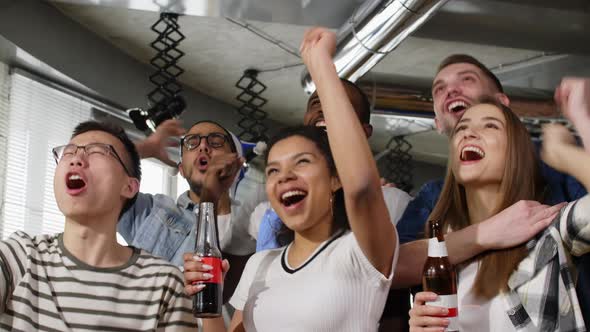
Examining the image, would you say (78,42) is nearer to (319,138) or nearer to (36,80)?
(36,80)

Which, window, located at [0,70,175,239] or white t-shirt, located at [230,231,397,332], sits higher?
window, located at [0,70,175,239]

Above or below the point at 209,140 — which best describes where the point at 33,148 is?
above

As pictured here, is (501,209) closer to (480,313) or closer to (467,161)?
(467,161)

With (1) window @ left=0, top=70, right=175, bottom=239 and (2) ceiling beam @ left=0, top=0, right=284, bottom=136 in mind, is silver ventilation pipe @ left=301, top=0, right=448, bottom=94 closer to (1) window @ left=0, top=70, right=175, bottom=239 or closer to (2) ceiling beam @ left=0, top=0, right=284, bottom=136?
(2) ceiling beam @ left=0, top=0, right=284, bottom=136

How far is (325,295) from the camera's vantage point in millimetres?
1539

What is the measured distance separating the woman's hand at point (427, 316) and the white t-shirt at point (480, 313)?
0.17 meters

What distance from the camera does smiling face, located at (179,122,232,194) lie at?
249 centimetres

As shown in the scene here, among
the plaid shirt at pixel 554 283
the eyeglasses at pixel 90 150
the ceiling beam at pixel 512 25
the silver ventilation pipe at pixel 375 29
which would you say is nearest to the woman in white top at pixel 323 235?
the plaid shirt at pixel 554 283

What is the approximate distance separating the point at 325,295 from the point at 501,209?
0.43 m

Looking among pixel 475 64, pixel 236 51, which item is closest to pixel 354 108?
pixel 475 64

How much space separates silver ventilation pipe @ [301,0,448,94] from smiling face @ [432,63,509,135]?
0.62m

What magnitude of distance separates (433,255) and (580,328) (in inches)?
11.2

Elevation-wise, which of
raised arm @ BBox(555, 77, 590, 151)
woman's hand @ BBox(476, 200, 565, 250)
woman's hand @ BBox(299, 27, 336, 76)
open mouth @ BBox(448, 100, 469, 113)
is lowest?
woman's hand @ BBox(476, 200, 565, 250)

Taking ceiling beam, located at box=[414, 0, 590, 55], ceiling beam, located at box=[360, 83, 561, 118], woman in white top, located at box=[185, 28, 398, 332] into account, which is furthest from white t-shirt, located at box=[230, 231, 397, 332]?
ceiling beam, located at box=[360, 83, 561, 118]
